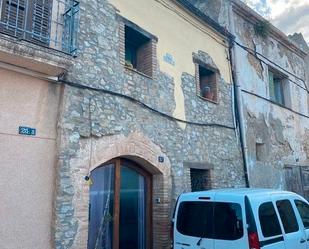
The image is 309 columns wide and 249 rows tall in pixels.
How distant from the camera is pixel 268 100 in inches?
435

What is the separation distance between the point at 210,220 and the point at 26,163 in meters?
2.75

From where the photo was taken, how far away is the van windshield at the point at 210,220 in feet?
14.2

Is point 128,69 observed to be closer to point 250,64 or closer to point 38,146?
point 38,146

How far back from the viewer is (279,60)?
A: 12508 mm

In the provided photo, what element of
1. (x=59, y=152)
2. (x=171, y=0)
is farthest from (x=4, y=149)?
(x=171, y=0)

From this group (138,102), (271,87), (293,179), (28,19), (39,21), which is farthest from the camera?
(271,87)

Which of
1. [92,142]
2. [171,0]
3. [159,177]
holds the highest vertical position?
[171,0]

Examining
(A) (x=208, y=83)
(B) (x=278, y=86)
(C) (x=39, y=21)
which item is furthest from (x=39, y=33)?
(B) (x=278, y=86)

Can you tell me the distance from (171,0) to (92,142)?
4.38 metres

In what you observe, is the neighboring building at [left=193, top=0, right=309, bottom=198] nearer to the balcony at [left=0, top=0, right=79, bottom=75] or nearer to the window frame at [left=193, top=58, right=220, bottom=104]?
the window frame at [left=193, top=58, right=220, bottom=104]

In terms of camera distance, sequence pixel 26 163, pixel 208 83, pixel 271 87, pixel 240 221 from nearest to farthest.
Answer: pixel 240 221
pixel 26 163
pixel 208 83
pixel 271 87

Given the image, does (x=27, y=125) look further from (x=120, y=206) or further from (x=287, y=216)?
(x=287, y=216)

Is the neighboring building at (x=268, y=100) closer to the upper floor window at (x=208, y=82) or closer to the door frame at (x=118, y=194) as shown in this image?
the upper floor window at (x=208, y=82)

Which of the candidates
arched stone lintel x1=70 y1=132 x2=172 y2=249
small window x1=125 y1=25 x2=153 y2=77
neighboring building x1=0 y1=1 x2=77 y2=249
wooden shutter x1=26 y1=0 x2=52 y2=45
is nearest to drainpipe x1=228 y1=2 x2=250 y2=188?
arched stone lintel x1=70 y1=132 x2=172 y2=249
